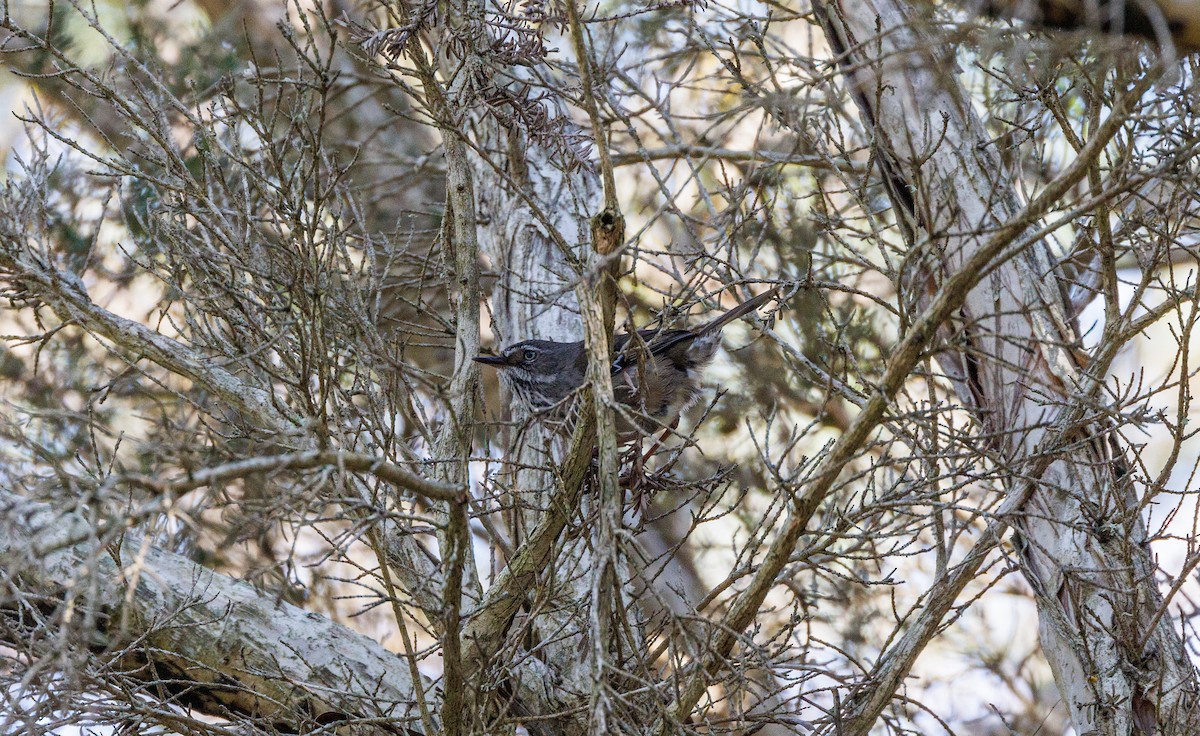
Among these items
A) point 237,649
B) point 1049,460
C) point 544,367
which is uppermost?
point 544,367

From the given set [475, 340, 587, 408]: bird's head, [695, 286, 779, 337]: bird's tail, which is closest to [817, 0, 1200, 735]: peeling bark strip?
[695, 286, 779, 337]: bird's tail

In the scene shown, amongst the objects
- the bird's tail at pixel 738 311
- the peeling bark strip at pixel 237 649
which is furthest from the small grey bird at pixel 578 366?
the peeling bark strip at pixel 237 649

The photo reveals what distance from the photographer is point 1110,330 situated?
4.49 metres

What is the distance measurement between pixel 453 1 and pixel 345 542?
2.90 m

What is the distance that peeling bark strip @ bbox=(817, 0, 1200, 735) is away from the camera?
4.50m

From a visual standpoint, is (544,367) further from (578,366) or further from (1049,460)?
(1049,460)

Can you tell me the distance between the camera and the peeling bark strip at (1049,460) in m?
4.50

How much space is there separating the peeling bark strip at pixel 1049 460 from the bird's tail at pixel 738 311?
73 centimetres

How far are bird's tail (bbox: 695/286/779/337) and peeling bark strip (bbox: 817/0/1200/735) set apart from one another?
0.73 m

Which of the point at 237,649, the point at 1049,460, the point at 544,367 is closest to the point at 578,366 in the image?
the point at 544,367

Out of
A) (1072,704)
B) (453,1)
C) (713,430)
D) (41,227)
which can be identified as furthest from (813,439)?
(41,227)

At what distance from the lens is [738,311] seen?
17.3 feet

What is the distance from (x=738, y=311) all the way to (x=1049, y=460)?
1679 mm

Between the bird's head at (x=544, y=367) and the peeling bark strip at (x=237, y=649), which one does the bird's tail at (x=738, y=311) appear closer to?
the bird's head at (x=544, y=367)
